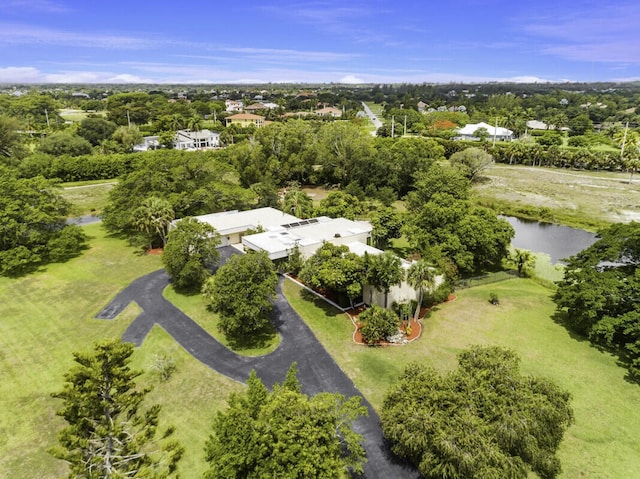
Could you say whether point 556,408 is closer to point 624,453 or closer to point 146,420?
point 624,453

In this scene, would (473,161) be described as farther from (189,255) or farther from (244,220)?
(189,255)

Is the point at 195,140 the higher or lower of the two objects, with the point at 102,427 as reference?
higher

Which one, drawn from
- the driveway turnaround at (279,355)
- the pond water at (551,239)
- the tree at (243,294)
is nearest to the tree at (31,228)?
the driveway turnaround at (279,355)

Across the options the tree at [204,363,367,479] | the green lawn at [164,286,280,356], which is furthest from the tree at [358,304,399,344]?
the tree at [204,363,367,479]

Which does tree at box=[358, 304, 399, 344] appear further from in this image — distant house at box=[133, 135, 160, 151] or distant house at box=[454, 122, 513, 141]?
distant house at box=[454, 122, 513, 141]

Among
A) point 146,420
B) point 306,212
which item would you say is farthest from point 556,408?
point 306,212

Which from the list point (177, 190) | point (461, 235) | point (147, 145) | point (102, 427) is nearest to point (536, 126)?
point (461, 235)
